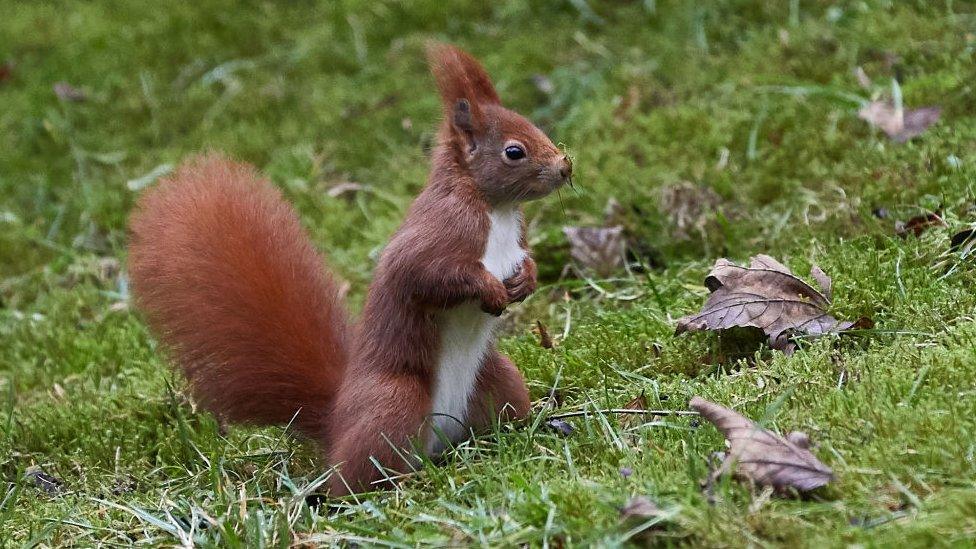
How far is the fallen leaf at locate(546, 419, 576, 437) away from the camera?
298 cm

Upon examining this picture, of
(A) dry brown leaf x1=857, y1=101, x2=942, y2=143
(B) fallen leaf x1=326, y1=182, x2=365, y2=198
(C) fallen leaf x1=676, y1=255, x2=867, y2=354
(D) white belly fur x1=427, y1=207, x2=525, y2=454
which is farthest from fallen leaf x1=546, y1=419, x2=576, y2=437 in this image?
(B) fallen leaf x1=326, y1=182, x2=365, y2=198

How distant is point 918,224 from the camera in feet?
12.1

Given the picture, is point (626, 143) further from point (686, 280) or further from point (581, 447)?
point (581, 447)

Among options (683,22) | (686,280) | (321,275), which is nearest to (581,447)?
(321,275)

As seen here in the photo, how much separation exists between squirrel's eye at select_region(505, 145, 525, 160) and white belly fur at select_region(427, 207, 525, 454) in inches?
5.9

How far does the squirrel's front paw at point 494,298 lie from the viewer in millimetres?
2803

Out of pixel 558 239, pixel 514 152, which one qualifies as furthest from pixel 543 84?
pixel 514 152

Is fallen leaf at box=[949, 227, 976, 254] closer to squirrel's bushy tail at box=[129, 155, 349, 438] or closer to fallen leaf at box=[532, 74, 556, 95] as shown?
squirrel's bushy tail at box=[129, 155, 349, 438]

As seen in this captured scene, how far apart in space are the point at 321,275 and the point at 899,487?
67.5 inches

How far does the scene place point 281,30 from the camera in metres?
6.59

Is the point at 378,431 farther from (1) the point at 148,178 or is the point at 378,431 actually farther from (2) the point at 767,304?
(1) the point at 148,178

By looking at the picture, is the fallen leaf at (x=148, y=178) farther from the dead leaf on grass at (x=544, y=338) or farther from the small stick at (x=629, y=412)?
the small stick at (x=629, y=412)

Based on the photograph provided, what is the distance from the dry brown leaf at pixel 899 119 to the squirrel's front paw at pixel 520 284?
2.00 metres

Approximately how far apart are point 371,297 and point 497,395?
0.44m
